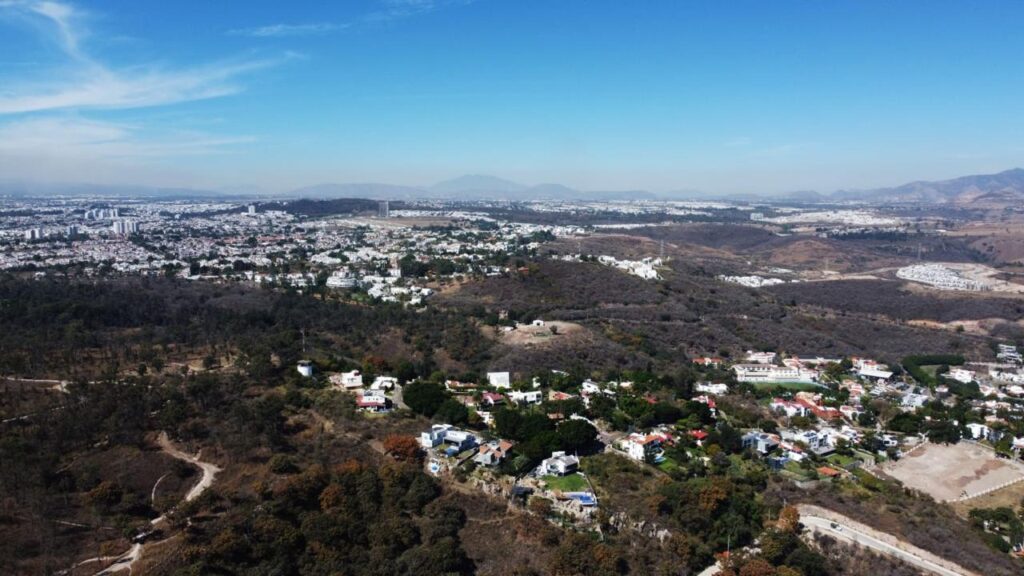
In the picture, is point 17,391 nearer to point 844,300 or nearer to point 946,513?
point 946,513

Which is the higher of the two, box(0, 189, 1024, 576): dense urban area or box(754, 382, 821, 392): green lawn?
box(0, 189, 1024, 576): dense urban area

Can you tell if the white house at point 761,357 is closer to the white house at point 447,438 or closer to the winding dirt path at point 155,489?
the white house at point 447,438

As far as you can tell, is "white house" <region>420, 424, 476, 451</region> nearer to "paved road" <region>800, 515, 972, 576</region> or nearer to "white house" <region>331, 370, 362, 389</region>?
"white house" <region>331, 370, 362, 389</region>

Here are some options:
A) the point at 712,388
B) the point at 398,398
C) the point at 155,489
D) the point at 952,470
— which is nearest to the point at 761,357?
the point at 712,388

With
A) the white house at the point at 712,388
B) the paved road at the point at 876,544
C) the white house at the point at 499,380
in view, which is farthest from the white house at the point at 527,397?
the paved road at the point at 876,544

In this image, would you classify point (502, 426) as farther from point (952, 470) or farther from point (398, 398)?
point (952, 470)

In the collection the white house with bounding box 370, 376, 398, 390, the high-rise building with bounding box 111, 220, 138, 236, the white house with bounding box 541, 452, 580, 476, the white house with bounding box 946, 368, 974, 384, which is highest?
the high-rise building with bounding box 111, 220, 138, 236

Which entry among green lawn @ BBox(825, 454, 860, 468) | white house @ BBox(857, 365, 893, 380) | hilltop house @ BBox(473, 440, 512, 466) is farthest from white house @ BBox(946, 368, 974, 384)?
hilltop house @ BBox(473, 440, 512, 466)
